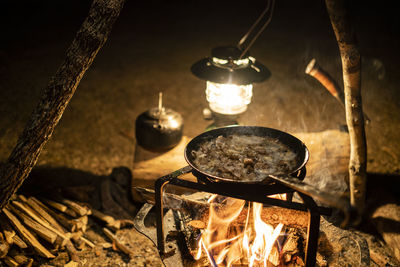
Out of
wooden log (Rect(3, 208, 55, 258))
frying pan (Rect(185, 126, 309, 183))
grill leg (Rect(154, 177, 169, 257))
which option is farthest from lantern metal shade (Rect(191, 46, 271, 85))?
wooden log (Rect(3, 208, 55, 258))

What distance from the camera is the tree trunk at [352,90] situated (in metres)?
3.12

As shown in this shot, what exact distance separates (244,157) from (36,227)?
2599mm

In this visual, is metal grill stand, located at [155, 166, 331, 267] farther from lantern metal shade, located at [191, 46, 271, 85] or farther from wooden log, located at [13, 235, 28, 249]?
wooden log, located at [13, 235, 28, 249]

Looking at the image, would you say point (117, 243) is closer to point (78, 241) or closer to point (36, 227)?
point (78, 241)

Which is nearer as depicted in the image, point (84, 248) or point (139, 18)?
point (84, 248)

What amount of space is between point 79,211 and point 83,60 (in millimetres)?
2080

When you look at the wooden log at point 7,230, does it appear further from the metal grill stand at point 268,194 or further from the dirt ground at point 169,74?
the metal grill stand at point 268,194

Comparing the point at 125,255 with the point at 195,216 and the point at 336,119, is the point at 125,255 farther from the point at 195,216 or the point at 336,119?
the point at 336,119

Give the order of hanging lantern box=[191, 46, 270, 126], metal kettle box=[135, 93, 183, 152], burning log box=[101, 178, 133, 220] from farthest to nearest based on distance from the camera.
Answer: metal kettle box=[135, 93, 183, 152]
burning log box=[101, 178, 133, 220]
hanging lantern box=[191, 46, 270, 126]

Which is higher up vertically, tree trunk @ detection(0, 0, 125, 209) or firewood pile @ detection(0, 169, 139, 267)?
tree trunk @ detection(0, 0, 125, 209)

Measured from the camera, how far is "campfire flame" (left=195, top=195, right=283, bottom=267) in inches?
121

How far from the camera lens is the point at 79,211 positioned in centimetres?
416

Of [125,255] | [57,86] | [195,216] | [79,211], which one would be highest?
[57,86]

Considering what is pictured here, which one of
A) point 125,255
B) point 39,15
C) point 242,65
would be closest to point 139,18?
point 39,15
